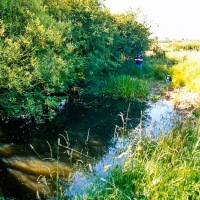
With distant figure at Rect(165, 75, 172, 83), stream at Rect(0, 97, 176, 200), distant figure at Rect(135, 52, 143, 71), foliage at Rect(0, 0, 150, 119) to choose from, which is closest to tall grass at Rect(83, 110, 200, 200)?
stream at Rect(0, 97, 176, 200)

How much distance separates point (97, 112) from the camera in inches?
499

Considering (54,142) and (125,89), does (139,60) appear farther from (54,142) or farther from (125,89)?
(54,142)

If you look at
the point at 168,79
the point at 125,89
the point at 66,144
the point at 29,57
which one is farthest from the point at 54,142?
the point at 168,79

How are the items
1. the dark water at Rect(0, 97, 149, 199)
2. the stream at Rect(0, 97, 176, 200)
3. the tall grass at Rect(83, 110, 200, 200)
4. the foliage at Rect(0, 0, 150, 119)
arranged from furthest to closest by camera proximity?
the foliage at Rect(0, 0, 150, 119), the dark water at Rect(0, 97, 149, 199), the stream at Rect(0, 97, 176, 200), the tall grass at Rect(83, 110, 200, 200)

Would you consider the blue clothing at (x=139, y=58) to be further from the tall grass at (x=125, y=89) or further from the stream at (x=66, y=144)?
the stream at (x=66, y=144)

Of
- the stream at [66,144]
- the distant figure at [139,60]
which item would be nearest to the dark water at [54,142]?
the stream at [66,144]

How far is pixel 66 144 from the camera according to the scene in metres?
8.48

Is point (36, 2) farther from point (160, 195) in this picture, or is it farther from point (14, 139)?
point (160, 195)

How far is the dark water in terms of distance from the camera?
6.08 meters

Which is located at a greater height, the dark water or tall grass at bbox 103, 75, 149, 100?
tall grass at bbox 103, 75, 149, 100

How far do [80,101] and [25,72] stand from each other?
7234mm

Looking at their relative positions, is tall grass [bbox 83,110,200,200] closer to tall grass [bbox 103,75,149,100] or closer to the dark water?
the dark water

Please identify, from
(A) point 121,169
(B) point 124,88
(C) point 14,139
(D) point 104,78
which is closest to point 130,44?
(D) point 104,78

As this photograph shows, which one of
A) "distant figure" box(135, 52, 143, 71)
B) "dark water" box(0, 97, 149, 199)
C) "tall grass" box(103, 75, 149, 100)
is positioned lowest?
"dark water" box(0, 97, 149, 199)
